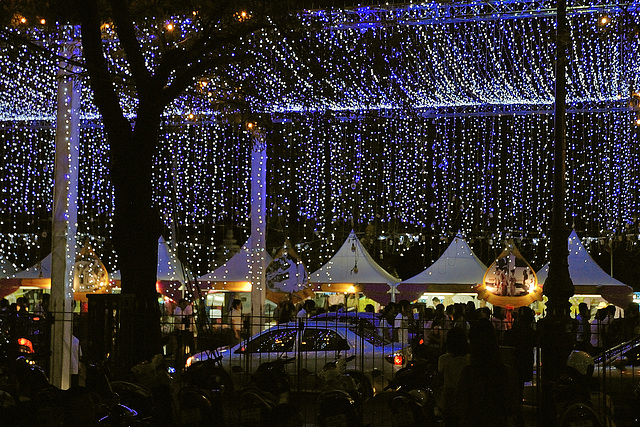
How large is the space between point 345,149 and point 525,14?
993 cm

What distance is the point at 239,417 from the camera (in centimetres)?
769

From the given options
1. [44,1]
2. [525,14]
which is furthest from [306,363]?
[525,14]

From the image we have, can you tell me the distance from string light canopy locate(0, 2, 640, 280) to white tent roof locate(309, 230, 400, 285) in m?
2.51

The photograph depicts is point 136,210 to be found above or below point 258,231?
below

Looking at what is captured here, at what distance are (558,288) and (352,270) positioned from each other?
43.7 feet

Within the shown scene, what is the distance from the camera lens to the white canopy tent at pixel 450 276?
20766 millimetres

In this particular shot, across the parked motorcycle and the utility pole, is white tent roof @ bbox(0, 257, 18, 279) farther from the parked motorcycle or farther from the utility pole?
the parked motorcycle

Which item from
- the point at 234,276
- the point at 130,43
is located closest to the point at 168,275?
the point at 234,276

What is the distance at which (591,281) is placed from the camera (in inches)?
786

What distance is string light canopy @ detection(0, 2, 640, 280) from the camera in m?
11.4

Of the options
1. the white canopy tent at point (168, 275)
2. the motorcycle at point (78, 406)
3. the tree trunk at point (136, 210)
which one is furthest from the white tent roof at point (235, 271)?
the motorcycle at point (78, 406)

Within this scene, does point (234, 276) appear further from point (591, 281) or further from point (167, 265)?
point (591, 281)

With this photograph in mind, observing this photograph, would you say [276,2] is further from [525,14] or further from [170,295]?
[170,295]

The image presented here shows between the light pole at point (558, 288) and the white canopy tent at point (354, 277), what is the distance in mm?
12788
